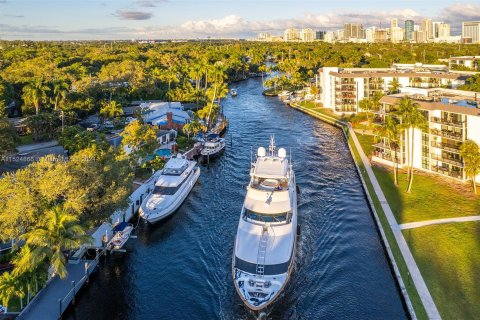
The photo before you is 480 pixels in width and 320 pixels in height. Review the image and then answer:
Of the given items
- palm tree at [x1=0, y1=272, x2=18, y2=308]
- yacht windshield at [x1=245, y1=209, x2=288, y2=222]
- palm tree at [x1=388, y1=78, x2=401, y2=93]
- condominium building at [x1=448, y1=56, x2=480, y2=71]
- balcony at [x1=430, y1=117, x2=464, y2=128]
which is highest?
condominium building at [x1=448, y1=56, x2=480, y2=71]

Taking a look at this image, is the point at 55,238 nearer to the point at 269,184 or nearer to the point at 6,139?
the point at 269,184

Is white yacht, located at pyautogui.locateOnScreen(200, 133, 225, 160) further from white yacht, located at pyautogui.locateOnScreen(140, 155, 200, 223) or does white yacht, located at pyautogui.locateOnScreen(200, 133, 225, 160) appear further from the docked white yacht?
the docked white yacht

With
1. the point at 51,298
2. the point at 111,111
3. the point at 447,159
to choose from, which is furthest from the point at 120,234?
the point at 111,111

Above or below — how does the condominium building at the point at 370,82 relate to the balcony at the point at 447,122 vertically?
above

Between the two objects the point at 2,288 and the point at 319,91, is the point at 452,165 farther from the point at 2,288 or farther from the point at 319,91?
the point at 319,91

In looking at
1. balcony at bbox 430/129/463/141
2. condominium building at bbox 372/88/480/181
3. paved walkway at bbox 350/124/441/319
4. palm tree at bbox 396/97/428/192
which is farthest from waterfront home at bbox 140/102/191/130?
balcony at bbox 430/129/463/141

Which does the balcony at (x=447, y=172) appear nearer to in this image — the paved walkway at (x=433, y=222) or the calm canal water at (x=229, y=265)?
the calm canal water at (x=229, y=265)

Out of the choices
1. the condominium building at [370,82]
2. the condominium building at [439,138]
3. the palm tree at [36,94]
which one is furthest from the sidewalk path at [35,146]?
the condominium building at [370,82]
